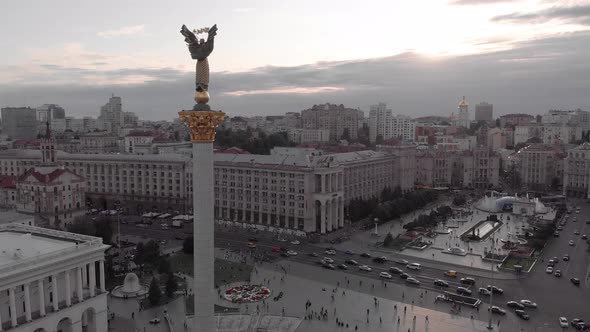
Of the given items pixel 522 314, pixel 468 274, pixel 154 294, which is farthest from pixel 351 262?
pixel 154 294

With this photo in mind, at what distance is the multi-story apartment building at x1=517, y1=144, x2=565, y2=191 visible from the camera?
296ft

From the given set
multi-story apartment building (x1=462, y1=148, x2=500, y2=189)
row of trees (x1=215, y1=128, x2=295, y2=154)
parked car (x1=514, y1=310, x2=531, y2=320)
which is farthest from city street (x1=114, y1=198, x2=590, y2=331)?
row of trees (x1=215, y1=128, x2=295, y2=154)

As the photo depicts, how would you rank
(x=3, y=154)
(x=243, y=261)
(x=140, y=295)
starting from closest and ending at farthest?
(x=140, y=295)
(x=243, y=261)
(x=3, y=154)

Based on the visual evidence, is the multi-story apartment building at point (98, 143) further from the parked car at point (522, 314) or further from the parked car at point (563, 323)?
the parked car at point (563, 323)

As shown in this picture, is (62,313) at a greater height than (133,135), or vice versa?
(133,135)

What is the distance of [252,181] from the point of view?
2426 inches

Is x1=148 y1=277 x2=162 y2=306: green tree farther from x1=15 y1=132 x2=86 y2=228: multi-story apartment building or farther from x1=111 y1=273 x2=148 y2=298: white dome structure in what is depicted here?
x1=15 y1=132 x2=86 y2=228: multi-story apartment building

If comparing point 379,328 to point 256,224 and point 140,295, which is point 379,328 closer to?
point 140,295

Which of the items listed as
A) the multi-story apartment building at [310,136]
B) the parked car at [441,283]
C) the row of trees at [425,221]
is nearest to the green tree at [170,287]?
the parked car at [441,283]

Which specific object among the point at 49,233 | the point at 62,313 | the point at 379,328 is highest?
the point at 49,233

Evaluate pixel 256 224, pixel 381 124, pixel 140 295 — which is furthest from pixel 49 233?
pixel 381 124

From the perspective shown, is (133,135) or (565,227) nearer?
(565,227)

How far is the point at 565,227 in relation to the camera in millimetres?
61031

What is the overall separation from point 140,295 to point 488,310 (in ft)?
80.1
